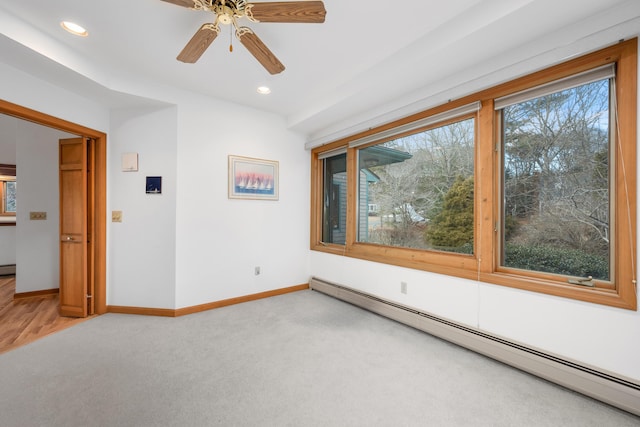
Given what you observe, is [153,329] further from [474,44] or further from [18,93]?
[474,44]

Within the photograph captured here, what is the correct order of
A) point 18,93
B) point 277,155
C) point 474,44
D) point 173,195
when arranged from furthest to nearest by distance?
point 277,155, point 173,195, point 18,93, point 474,44

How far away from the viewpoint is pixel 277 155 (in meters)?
4.11

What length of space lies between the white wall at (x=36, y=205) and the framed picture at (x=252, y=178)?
2647mm

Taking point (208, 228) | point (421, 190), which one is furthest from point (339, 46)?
point (208, 228)

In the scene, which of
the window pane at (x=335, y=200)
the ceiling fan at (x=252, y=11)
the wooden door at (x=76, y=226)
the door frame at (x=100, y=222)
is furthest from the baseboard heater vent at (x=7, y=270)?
the ceiling fan at (x=252, y=11)

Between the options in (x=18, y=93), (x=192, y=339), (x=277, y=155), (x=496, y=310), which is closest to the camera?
(x=496, y=310)

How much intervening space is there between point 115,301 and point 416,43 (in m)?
4.31

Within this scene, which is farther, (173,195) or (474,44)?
(173,195)

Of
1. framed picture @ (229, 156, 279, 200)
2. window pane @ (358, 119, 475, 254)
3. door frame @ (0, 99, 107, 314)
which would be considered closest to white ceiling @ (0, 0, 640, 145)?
window pane @ (358, 119, 475, 254)

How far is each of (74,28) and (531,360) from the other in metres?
4.38

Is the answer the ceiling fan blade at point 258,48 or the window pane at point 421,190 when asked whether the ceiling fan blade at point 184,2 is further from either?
the window pane at point 421,190

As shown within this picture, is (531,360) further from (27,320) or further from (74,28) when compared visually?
(27,320)

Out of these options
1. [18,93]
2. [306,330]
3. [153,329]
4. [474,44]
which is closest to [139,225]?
[153,329]

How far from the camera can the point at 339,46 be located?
2402 millimetres
